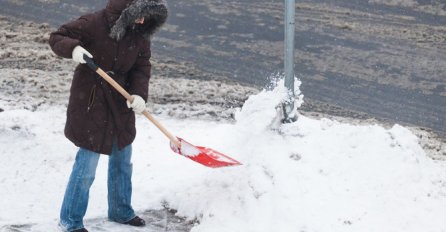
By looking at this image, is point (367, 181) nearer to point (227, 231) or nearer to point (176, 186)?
point (227, 231)

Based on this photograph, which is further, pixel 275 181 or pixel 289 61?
pixel 289 61

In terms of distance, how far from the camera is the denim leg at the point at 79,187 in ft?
15.3

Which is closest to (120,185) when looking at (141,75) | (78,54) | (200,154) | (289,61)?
(200,154)

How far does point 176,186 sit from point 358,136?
1.41 meters

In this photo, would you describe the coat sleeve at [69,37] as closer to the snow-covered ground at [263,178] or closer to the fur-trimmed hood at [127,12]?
the fur-trimmed hood at [127,12]

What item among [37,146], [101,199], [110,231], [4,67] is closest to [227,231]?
[110,231]

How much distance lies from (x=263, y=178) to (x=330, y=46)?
5.31 meters

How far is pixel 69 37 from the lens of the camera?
14.7 feet

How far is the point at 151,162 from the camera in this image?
A: 602cm

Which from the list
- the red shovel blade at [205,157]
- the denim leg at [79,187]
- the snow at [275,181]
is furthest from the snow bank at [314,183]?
the denim leg at [79,187]

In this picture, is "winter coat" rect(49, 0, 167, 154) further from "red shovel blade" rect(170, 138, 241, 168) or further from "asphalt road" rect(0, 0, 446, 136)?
"asphalt road" rect(0, 0, 446, 136)

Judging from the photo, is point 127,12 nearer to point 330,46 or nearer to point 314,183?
point 314,183

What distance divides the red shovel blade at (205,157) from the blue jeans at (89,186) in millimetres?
405

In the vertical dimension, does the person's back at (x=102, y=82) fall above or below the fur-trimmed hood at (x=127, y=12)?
below
